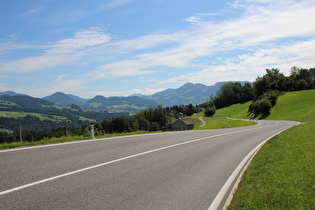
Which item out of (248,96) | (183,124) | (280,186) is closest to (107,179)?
(280,186)

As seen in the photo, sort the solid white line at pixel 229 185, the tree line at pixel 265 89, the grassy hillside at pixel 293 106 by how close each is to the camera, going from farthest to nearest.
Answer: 1. the tree line at pixel 265 89
2. the grassy hillside at pixel 293 106
3. the solid white line at pixel 229 185

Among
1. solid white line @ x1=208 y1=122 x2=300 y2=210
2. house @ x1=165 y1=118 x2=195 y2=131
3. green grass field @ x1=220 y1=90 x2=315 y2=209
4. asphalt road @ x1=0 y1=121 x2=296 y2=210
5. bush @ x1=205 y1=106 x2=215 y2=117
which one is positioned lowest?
house @ x1=165 y1=118 x2=195 y2=131

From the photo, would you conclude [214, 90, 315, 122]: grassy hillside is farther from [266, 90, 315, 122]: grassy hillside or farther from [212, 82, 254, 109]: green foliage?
[212, 82, 254, 109]: green foliage

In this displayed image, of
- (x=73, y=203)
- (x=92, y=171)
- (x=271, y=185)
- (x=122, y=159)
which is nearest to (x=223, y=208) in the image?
(x=271, y=185)

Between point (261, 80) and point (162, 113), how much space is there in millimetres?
57601

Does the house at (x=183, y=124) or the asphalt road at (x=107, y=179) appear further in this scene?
the house at (x=183, y=124)

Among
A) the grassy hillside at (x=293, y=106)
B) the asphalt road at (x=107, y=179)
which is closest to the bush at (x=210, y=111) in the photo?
the grassy hillside at (x=293, y=106)

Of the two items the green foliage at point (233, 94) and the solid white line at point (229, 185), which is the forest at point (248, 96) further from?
the solid white line at point (229, 185)

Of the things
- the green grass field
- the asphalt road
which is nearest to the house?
the asphalt road

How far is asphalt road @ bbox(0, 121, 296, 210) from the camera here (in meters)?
5.28

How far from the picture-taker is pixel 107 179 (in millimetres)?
6770

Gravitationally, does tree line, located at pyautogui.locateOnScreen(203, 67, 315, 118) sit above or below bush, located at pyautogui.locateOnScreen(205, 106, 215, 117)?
above

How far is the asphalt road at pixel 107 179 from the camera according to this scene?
528 centimetres

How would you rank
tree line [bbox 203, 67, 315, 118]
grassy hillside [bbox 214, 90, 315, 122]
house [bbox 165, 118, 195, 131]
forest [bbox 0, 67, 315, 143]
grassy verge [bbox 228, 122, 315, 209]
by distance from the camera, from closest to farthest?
grassy verge [bbox 228, 122, 315, 209] < grassy hillside [bbox 214, 90, 315, 122] < tree line [bbox 203, 67, 315, 118] < house [bbox 165, 118, 195, 131] < forest [bbox 0, 67, 315, 143]
